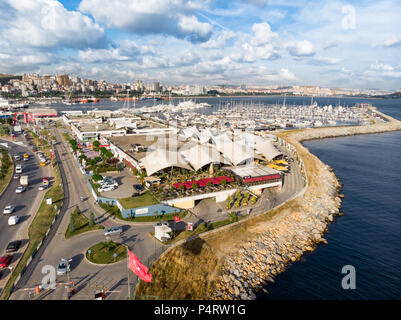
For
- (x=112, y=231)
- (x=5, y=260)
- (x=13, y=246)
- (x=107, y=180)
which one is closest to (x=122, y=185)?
(x=107, y=180)

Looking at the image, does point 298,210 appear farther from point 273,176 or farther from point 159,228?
point 159,228

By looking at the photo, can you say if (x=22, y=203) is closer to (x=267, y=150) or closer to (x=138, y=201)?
(x=138, y=201)

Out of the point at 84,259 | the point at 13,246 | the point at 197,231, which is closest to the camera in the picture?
the point at 84,259

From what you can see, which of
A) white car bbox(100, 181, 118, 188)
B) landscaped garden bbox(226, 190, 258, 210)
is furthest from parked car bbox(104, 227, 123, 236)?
landscaped garden bbox(226, 190, 258, 210)

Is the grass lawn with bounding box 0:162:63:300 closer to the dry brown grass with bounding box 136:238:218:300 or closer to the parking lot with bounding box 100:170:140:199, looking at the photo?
the parking lot with bounding box 100:170:140:199
